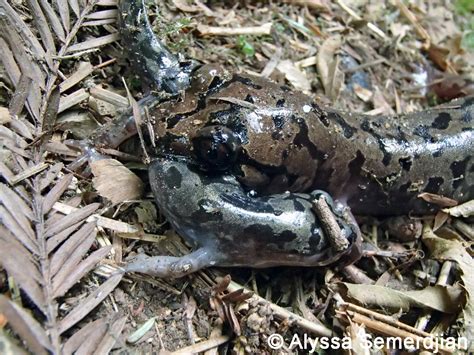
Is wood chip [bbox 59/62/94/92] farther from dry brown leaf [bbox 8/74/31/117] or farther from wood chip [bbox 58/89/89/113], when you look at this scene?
dry brown leaf [bbox 8/74/31/117]

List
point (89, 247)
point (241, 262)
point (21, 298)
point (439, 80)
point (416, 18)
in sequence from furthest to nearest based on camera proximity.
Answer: point (416, 18), point (439, 80), point (241, 262), point (89, 247), point (21, 298)

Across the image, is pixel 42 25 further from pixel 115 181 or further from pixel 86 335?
pixel 86 335

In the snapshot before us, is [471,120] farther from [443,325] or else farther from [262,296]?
[262,296]

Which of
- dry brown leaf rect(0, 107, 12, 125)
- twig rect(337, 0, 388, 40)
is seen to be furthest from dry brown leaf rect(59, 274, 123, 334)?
twig rect(337, 0, 388, 40)

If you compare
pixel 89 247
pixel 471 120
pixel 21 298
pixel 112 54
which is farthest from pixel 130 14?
pixel 471 120

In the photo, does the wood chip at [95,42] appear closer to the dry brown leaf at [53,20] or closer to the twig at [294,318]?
the dry brown leaf at [53,20]

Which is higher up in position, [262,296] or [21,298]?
[21,298]
